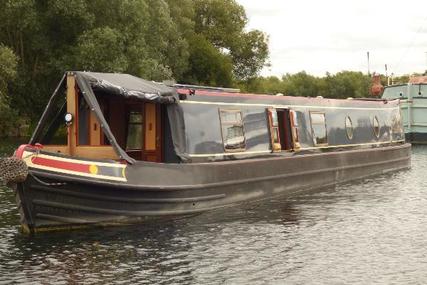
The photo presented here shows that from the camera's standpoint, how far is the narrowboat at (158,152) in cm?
1241

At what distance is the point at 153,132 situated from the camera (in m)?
15.1

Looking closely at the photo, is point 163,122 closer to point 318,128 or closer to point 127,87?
point 127,87

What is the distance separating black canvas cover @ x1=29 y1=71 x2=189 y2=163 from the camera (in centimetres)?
1308

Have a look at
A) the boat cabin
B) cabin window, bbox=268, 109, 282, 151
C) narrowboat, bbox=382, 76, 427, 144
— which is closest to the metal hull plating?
cabin window, bbox=268, 109, 282, 151

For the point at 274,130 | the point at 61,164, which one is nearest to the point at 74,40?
the point at 274,130

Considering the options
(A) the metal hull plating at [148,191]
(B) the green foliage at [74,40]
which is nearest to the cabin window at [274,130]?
(A) the metal hull plating at [148,191]

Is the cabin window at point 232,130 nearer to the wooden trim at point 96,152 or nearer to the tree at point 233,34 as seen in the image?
the wooden trim at point 96,152

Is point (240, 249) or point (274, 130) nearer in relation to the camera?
point (240, 249)

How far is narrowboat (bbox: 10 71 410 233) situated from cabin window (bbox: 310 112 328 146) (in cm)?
4

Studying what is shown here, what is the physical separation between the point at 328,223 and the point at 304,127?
6139mm

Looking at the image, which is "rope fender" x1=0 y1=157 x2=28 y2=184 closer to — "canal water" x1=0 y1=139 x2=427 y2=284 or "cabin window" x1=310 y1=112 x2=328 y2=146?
"canal water" x1=0 y1=139 x2=427 y2=284

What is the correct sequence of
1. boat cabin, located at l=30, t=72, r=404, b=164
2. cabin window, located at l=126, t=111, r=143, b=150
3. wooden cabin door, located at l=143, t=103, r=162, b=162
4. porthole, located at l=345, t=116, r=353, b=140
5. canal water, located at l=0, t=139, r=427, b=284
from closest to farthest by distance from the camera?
1. canal water, located at l=0, t=139, r=427, b=284
2. boat cabin, located at l=30, t=72, r=404, b=164
3. wooden cabin door, located at l=143, t=103, r=162, b=162
4. cabin window, located at l=126, t=111, r=143, b=150
5. porthole, located at l=345, t=116, r=353, b=140

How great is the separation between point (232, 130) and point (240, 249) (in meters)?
5.52

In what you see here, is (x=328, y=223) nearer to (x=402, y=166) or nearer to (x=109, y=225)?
(x=109, y=225)
